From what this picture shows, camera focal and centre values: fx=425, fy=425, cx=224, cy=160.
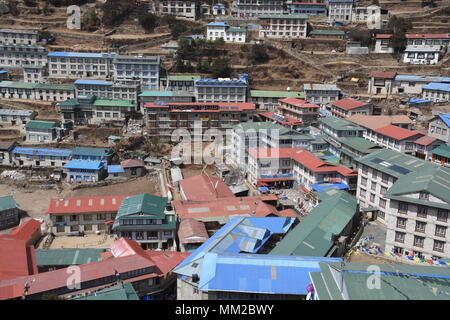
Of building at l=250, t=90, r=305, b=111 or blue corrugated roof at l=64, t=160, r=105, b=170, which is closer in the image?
blue corrugated roof at l=64, t=160, r=105, b=170

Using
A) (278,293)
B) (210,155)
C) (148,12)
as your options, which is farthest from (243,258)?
(148,12)

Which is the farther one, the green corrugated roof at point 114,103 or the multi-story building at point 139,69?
the multi-story building at point 139,69

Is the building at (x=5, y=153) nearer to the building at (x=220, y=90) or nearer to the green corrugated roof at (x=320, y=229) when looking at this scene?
the building at (x=220, y=90)

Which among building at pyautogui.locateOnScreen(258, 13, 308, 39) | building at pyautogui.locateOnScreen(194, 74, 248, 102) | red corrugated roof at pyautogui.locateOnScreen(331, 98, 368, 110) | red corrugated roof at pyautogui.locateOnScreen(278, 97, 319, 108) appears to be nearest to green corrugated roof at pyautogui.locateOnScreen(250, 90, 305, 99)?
→ building at pyautogui.locateOnScreen(194, 74, 248, 102)

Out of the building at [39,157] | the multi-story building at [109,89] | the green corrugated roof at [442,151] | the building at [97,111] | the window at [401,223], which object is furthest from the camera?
the multi-story building at [109,89]

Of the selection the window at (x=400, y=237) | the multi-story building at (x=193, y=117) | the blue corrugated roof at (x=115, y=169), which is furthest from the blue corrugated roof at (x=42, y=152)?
the window at (x=400, y=237)

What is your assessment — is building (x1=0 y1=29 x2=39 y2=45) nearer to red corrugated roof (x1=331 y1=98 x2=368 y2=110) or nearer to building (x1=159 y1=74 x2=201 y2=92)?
building (x1=159 y1=74 x2=201 y2=92)
